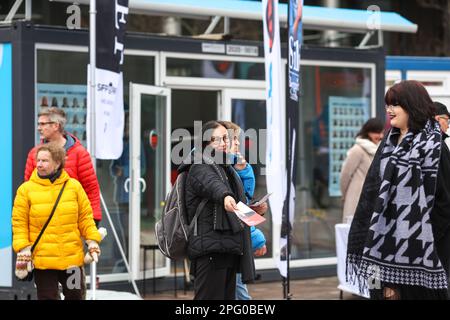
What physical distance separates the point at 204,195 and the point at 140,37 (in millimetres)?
4349

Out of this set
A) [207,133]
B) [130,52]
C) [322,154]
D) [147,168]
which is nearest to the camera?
[207,133]

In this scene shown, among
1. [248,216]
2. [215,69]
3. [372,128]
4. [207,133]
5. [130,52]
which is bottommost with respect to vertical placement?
[248,216]

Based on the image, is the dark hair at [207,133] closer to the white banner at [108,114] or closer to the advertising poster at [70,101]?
the white banner at [108,114]

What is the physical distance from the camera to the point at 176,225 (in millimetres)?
6543

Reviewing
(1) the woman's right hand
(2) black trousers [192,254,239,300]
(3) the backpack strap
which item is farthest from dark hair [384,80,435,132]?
(2) black trousers [192,254,239,300]

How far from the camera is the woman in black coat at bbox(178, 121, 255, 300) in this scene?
649 cm

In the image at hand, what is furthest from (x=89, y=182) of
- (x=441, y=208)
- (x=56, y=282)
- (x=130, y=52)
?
(x=441, y=208)

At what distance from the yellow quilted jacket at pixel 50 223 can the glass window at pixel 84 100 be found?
2.63 metres

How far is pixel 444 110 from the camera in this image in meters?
6.95

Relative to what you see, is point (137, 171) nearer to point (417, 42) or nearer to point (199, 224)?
point (199, 224)

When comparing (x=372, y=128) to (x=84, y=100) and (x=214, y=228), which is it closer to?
(x=84, y=100)

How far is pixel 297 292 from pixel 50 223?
445 centimetres

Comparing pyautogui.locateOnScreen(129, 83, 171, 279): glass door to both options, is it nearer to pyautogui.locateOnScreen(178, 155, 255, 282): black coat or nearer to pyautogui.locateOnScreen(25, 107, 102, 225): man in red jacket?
pyautogui.locateOnScreen(25, 107, 102, 225): man in red jacket
